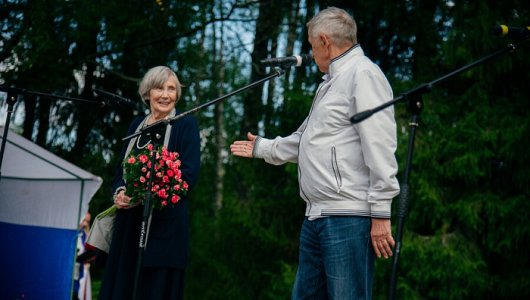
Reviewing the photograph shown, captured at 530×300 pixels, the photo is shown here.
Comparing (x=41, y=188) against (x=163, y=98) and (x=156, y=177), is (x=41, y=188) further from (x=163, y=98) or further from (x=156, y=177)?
(x=156, y=177)

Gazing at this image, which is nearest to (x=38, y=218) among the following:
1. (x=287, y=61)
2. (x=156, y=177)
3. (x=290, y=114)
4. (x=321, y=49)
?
(x=290, y=114)

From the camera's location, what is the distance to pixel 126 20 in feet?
26.8

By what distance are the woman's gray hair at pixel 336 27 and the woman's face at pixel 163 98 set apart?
124 centimetres

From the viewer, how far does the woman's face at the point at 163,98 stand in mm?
3898

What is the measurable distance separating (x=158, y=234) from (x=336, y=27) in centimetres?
150

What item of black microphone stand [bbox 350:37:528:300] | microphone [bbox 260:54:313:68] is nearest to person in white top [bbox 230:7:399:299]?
black microphone stand [bbox 350:37:528:300]

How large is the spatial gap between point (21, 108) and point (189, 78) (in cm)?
232

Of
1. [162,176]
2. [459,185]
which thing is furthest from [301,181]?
[459,185]

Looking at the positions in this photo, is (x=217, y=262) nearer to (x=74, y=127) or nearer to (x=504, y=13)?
(x=74, y=127)

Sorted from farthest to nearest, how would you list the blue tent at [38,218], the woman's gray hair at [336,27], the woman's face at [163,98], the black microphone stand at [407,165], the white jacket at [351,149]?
the blue tent at [38,218]
the woman's face at [163,98]
the woman's gray hair at [336,27]
the white jacket at [351,149]
the black microphone stand at [407,165]

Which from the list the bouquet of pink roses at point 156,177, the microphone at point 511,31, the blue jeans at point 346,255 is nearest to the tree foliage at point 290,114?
the bouquet of pink roses at point 156,177

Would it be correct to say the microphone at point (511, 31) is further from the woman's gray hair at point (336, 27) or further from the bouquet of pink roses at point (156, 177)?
the bouquet of pink roses at point (156, 177)

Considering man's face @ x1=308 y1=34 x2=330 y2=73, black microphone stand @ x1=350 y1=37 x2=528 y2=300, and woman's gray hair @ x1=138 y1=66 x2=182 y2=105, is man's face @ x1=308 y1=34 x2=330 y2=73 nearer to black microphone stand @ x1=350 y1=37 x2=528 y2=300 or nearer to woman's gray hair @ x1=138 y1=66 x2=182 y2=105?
black microphone stand @ x1=350 y1=37 x2=528 y2=300

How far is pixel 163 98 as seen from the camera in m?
3.90
